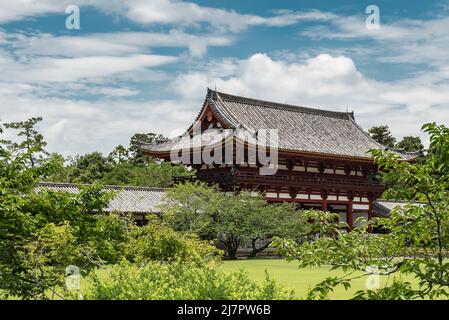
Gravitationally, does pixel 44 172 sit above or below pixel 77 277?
above

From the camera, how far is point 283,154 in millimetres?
36969

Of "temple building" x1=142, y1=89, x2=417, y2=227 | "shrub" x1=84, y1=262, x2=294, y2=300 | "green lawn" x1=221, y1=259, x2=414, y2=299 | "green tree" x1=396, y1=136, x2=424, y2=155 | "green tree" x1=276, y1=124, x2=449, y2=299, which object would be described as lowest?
"green lawn" x1=221, y1=259, x2=414, y2=299

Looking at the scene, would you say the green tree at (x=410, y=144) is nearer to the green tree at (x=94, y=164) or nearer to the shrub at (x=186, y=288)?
the green tree at (x=94, y=164)

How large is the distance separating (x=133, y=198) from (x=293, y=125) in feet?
43.2

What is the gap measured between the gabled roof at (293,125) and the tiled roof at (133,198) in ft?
17.4

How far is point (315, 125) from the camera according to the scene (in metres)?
43.4

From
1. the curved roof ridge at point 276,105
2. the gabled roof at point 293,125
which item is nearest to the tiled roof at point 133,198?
the gabled roof at point 293,125

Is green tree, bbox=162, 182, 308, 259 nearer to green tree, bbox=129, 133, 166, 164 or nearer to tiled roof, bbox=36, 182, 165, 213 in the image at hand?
tiled roof, bbox=36, 182, 165, 213

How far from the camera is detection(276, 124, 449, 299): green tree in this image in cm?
618

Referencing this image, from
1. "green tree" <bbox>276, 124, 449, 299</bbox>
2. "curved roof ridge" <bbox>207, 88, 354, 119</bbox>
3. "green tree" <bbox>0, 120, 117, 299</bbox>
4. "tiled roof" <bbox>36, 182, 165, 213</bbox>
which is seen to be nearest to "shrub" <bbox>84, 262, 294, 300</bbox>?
"green tree" <bbox>276, 124, 449, 299</bbox>

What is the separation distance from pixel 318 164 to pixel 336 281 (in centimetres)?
3405

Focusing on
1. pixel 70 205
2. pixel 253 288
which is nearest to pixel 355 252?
pixel 253 288

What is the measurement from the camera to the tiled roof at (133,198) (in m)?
31.8

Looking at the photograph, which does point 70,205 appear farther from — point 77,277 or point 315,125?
point 315,125
